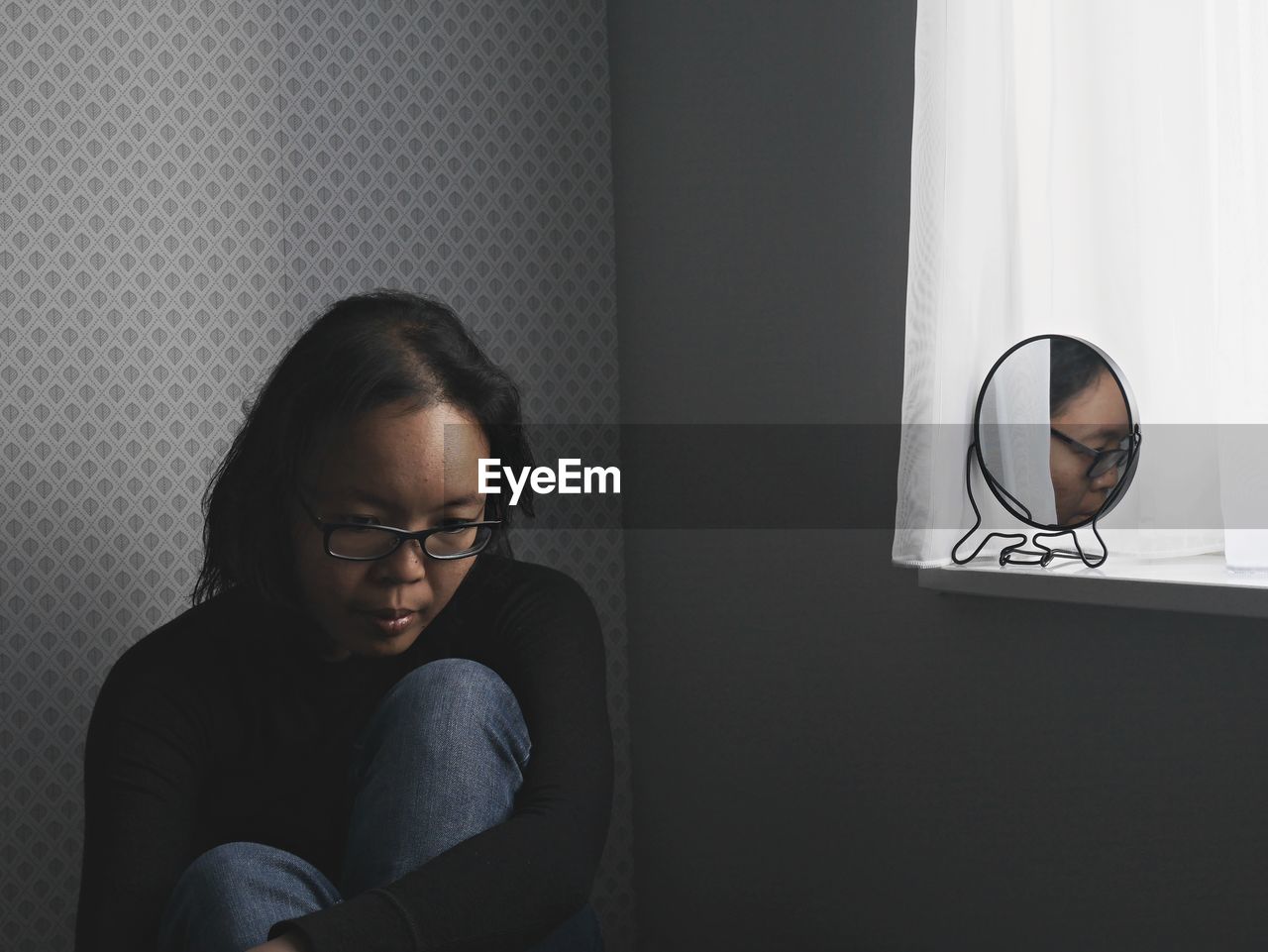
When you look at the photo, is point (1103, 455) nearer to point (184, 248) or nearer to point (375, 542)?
point (375, 542)

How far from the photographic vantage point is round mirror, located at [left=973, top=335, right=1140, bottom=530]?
1.10 m

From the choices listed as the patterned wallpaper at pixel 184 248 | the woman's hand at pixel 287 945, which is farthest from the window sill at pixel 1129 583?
the patterned wallpaper at pixel 184 248

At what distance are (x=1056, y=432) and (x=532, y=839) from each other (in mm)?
651

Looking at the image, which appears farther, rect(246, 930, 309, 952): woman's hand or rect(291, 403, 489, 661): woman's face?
rect(291, 403, 489, 661): woman's face

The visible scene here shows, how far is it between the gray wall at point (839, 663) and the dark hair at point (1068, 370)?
22 cm

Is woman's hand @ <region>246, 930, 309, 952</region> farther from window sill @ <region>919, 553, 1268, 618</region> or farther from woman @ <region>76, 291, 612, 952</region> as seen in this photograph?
window sill @ <region>919, 553, 1268, 618</region>

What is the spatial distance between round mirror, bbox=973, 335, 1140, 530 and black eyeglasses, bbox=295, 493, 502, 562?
0.55 m

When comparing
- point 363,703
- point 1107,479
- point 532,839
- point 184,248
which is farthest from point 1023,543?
point 184,248

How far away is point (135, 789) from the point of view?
105 centimetres

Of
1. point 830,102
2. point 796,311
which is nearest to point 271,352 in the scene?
point 796,311

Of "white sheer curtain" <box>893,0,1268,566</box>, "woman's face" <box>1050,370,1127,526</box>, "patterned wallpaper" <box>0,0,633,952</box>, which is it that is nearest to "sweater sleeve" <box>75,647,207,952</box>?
"patterned wallpaper" <box>0,0,633,952</box>

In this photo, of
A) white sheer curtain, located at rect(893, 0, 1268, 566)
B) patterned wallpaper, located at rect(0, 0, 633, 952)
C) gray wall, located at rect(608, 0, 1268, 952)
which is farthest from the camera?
patterned wallpaper, located at rect(0, 0, 633, 952)

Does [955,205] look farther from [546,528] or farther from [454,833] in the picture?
[546,528]

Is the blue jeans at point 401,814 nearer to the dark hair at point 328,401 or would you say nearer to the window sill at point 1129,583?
the dark hair at point 328,401
